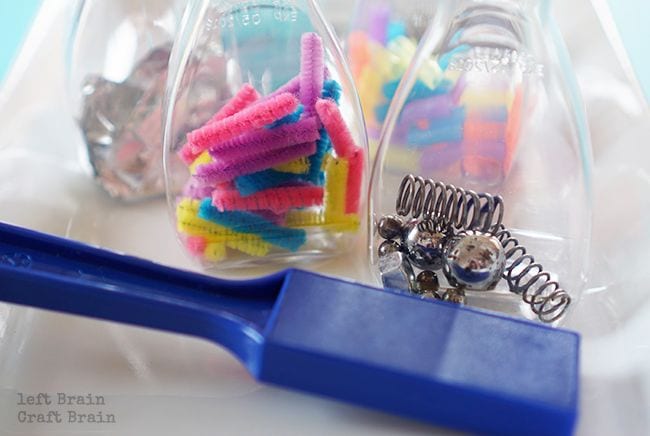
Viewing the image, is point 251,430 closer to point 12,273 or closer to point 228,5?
point 12,273

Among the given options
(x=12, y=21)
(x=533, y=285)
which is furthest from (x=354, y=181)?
(x=12, y=21)

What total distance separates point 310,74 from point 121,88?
0.54ft

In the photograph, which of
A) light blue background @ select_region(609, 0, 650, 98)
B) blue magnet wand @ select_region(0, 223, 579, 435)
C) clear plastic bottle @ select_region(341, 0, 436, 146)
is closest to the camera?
blue magnet wand @ select_region(0, 223, 579, 435)

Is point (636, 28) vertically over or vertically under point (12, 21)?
over

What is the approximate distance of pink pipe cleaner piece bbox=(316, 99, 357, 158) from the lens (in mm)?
448

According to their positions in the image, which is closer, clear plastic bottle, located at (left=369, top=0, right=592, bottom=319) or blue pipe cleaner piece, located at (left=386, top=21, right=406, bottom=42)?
clear plastic bottle, located at (left=369, top=0, right=592, bottom=319)

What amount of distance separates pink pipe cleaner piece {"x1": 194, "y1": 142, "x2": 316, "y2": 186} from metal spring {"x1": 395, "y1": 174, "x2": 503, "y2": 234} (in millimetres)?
66

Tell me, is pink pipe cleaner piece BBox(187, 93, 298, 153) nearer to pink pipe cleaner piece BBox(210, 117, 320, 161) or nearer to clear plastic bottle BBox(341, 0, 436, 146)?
pink pipe cleaner piece BBox(210, 117, 320, 161)

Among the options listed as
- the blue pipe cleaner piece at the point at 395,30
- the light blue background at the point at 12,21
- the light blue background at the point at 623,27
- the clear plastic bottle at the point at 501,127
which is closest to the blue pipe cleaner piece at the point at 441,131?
the clear plastic bottle at the point at 501,127

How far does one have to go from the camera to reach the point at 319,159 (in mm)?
469

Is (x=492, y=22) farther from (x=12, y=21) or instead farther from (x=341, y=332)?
(x=12, y=21)

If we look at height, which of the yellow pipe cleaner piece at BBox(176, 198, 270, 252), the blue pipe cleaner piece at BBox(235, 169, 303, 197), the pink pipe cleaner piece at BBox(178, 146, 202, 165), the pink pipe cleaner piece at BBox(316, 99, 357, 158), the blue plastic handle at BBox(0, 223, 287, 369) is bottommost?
the blue plastic handle at BBox(0, 223, 287, 369)

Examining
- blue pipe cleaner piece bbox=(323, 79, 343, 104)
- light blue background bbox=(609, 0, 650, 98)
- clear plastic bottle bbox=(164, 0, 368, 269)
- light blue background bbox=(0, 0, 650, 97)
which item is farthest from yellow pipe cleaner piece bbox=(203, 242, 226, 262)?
light blue background bbox=(609, 0, 650, 98)

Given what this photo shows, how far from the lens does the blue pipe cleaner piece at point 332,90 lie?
1.51 feet
